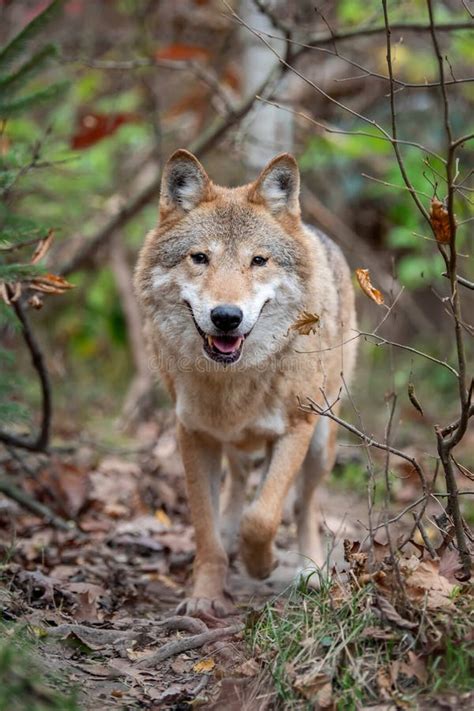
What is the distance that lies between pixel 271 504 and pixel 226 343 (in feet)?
3.30

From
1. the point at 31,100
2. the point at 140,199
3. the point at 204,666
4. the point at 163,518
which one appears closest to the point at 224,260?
the point at 31,100

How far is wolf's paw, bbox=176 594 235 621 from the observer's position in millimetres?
4769

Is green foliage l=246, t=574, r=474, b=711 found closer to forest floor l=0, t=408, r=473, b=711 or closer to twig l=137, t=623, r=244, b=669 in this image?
forest floor l=0, t=408, r=473, b=711

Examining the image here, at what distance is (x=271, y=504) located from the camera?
500cm

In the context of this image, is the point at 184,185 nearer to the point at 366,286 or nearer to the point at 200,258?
the point at 200,258

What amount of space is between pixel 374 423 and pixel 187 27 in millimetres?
6450

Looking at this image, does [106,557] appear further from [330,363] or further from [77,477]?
[330,363]

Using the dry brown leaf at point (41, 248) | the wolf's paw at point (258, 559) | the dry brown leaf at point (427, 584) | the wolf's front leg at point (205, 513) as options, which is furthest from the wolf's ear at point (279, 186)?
the dry brown leaf at point (427, 584)

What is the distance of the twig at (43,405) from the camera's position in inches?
220

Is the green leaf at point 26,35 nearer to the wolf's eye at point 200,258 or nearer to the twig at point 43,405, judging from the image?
the wolf's eye at point 200,258

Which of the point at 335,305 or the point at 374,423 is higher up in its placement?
the point at 335,305

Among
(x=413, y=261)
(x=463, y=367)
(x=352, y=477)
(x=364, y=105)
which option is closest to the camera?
(x=463, y=367)

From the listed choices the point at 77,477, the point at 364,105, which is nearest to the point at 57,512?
the point at 77,477

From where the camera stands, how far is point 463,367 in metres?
3.58
